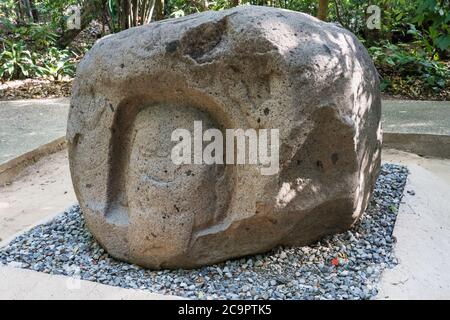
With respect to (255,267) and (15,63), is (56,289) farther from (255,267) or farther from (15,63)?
(15,63)

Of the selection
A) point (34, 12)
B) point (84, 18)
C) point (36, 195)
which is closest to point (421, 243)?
point (36, 195)

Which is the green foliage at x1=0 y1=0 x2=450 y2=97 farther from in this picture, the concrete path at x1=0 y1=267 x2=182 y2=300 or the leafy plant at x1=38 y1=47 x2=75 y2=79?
the concrete path at x1=0 y1=267 x2=182 y2=300

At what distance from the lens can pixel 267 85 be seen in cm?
192

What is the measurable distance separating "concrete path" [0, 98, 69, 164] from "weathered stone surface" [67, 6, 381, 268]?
2.16 m

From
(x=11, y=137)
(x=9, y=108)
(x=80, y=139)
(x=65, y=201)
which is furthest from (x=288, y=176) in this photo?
(x=9, y=108)

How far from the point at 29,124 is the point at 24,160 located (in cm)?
97

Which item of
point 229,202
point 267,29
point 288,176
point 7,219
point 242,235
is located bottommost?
point 7,219

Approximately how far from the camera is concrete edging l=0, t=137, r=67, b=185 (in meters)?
3.89

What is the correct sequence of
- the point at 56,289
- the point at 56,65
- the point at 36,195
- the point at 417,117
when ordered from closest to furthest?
the point at 56,289 < the point at 36,195 < the point at 417,117 < the point at 56,65

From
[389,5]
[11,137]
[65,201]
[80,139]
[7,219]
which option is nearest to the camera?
[80,139]

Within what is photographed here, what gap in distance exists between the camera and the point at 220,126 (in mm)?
2080

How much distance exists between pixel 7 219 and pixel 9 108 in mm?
2820

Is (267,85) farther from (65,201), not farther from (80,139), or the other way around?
(65,201)

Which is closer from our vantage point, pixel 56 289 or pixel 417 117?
pixel 56 289
